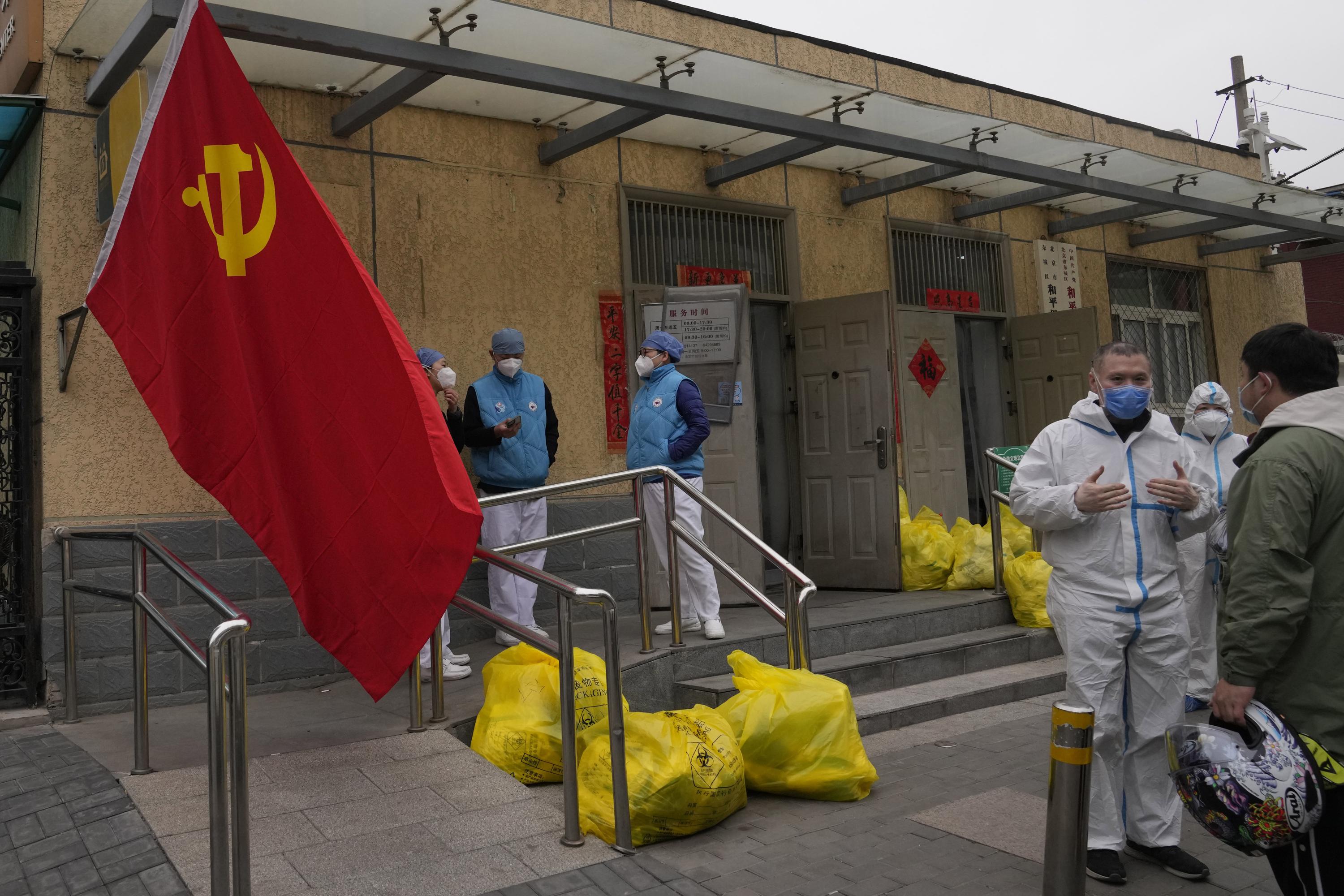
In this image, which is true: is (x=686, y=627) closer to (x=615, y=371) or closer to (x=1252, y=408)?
(x=615, y=371)

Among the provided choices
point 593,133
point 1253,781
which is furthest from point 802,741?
point 593,133

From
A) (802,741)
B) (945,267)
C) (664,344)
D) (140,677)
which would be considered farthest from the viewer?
(945,267)

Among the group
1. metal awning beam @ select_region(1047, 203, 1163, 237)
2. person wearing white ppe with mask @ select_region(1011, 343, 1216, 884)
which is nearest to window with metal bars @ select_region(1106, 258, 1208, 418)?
metal awning beam @ select_region(1047, 203, 1163, 237)

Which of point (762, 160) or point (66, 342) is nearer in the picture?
point (66, 342)

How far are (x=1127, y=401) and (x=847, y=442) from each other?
193 inches

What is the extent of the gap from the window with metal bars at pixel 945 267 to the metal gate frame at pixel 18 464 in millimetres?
6650

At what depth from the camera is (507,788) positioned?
4.08m

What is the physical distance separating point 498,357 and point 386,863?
11.5ft

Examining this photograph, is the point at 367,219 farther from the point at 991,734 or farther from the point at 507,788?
the point at 991,734

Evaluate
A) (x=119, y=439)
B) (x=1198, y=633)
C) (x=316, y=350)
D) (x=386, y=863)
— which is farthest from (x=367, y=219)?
(x=1198, y=633)

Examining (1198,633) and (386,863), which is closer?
(386,863)

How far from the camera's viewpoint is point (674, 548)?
19.4ft

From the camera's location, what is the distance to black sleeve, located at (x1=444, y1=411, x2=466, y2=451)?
6.21 m

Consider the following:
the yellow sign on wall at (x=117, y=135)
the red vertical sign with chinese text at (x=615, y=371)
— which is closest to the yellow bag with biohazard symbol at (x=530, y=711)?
the yellow sign on wall at (x=117, y=135)
